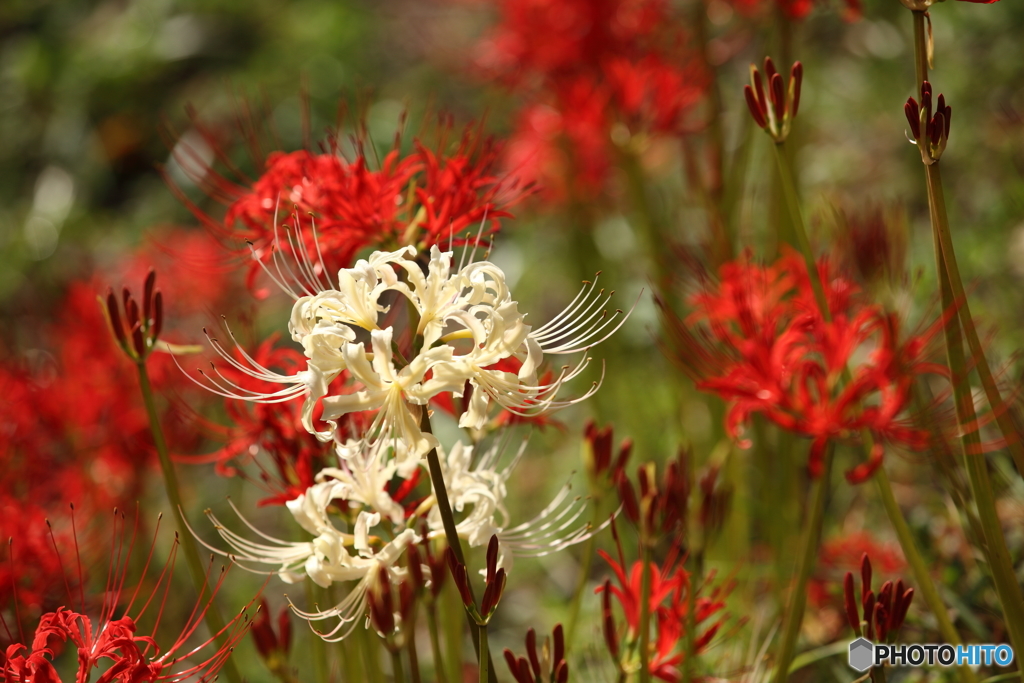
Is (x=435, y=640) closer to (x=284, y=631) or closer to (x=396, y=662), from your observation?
(x=396, y=662)

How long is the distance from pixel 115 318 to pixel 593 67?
1422 mm

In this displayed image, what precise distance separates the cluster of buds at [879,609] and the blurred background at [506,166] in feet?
1.55

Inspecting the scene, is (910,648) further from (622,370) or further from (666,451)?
(622,370)

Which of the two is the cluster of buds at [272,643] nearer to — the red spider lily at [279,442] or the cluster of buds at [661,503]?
the red spider lily at [279,442]

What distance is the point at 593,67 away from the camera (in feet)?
7.26

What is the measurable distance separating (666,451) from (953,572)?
940 millimetres

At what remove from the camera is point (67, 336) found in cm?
232

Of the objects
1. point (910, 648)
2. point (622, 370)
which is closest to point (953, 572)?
point (910, 648)

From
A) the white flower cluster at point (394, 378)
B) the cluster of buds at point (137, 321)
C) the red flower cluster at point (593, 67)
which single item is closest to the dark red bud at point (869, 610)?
the white flower cluster at point (394, 378)

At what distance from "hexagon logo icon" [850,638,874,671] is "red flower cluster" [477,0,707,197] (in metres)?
1.18

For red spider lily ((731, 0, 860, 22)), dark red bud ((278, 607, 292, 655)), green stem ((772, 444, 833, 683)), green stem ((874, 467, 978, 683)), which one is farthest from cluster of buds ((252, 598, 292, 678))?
red spider lily ((731, 0, 860, 22))

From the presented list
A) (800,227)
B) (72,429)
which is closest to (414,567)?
(800,227)

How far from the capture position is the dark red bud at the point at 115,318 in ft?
3.78

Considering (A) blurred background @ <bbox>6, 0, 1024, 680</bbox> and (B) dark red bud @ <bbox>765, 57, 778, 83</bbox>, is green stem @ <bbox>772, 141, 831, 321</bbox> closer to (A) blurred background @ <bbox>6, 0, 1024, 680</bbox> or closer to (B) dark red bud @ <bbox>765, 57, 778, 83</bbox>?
(B) dark red bud @ <bbox>765, 57, 778, 83</bbox>
